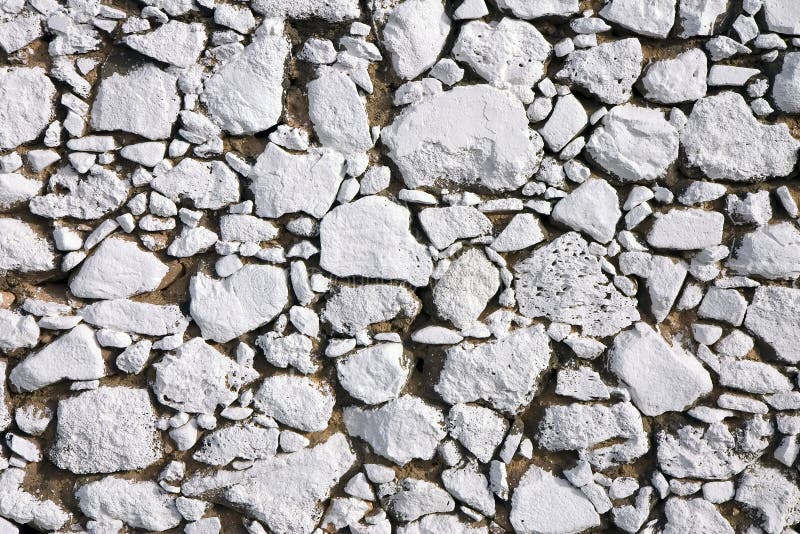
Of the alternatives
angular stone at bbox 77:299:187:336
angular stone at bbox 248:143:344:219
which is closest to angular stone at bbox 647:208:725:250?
angular stone at bbox 248:143:344:219

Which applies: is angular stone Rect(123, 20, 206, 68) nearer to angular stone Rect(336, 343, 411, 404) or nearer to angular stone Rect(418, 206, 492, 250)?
angular stone Rect(418, 206, 492, 250)

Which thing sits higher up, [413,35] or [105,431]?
[413,35]

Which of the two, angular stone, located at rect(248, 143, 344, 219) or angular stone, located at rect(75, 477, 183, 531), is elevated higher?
angular stone, located at rect(248, 143, 344, 219)

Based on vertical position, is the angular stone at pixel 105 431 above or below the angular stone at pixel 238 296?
below

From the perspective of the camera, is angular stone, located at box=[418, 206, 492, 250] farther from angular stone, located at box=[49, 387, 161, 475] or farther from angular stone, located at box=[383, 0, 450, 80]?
angular stone, located at box=[49, 387, 161, 475]

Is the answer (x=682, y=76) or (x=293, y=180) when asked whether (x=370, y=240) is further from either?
(x=682, y=76)

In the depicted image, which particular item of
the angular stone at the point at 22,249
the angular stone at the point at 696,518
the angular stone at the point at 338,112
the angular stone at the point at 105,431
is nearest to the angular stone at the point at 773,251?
the angular stone at the point at 696,518

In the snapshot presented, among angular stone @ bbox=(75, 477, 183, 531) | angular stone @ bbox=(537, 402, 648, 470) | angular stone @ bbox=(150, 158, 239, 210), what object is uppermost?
angular stone @ bbox=(150, 158, 239, 210)

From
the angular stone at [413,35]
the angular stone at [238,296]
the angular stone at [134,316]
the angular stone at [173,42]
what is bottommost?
the angular stone at [134,316]

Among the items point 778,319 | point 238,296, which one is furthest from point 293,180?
point 778,319

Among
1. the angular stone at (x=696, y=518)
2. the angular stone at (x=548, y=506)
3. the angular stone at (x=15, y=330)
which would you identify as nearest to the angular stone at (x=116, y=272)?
the angular stone at (x=15, y=330)

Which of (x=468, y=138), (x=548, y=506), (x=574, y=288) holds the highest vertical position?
(x=468, y=138)

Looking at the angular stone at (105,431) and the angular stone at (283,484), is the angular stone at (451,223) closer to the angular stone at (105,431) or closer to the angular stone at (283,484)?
the angular stone at (283,484)

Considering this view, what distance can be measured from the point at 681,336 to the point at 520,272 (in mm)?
405
